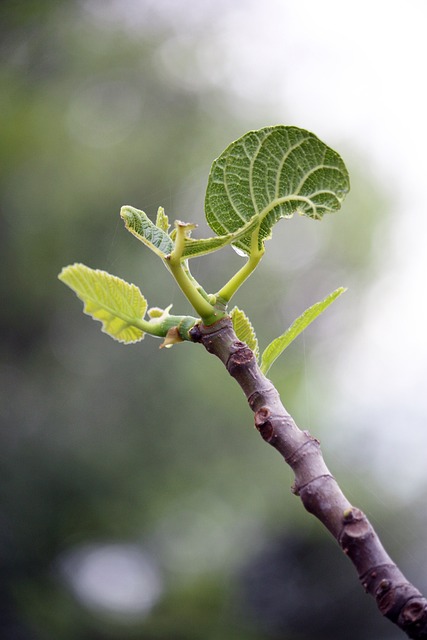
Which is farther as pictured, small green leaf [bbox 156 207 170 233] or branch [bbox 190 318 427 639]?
small green leaf [bbox 156 207 170 233]

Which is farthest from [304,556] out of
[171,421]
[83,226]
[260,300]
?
[83,226]

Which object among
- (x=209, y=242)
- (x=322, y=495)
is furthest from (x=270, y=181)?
(x=322, y=495)

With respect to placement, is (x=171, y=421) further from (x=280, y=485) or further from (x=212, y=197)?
(x=212, y=197)

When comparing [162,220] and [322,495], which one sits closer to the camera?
[322,495]

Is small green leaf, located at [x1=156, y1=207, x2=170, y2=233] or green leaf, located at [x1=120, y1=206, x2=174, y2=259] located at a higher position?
small green leaf, located at [x1=156, y1=207, x2=170, y2=233]

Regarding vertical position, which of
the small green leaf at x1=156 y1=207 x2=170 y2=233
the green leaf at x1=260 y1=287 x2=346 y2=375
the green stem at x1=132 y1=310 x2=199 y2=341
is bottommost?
the green leaf at x1=260 y1=287 x2=346 y2=375

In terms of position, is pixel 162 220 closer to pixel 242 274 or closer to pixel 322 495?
pixel 242 274
